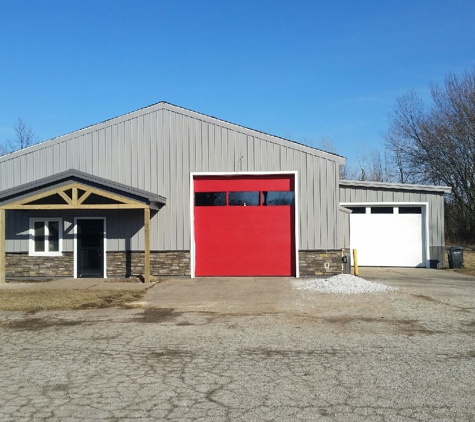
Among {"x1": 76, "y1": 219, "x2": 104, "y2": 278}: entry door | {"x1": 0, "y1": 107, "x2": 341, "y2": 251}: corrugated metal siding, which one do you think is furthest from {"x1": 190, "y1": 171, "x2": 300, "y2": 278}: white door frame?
{"x1": 76, "y1": 219, "x2": 104, "y2": 278}: entry door

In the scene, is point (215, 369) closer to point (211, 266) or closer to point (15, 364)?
point (15, 364)

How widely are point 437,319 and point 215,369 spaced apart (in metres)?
5.23

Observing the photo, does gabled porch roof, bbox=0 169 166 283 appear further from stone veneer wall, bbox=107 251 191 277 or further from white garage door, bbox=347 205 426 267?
white garage door, bbox=347 205 426 267

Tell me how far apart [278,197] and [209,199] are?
2.36 metres

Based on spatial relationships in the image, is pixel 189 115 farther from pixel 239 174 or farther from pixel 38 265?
pixel 38 265

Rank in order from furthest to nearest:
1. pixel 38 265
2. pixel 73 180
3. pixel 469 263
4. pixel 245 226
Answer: pixel 469 263 < pixel 38 265 < pixel 245 226 < pixel 73 180

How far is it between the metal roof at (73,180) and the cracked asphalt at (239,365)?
5.52 m

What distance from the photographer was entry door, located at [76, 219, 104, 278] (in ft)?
55.7

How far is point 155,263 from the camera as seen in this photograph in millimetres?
16750

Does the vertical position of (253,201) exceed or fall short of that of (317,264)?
it exceeds it

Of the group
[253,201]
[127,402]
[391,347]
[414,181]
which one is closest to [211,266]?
[253,201]

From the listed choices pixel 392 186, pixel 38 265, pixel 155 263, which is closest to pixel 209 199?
pixel 155 263

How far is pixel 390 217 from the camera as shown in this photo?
19781 mm

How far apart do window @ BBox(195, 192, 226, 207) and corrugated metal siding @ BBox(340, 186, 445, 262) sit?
5.61 metres
